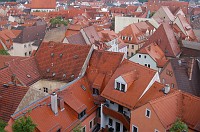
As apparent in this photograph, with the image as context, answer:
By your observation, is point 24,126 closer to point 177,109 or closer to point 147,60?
point 177,109

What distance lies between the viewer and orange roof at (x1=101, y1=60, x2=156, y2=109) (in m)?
35.4

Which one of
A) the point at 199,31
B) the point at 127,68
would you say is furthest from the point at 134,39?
the point at 127,68

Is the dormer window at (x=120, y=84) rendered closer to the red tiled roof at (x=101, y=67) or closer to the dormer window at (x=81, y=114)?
the red tiled roof at (x=101, y=67)

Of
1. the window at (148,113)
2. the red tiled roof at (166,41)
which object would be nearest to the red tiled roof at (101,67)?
the window at (148,113)

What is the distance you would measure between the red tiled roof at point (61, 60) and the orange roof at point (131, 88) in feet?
20.2

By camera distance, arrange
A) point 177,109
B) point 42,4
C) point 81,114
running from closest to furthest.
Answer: point 177,109 < point 81,114 < point 42,4

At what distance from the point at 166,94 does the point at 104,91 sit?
8312 millimetres

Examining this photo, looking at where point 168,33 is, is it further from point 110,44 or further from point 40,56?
point 40,56

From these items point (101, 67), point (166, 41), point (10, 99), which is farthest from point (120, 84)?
point (166, 41)

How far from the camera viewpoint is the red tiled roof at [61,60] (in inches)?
1687

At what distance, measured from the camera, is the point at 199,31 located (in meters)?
91.9

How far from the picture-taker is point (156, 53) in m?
62.7

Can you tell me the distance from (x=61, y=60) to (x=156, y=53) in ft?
83.6

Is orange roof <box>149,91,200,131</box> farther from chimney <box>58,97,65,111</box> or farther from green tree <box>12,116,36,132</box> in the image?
green tree <box>12,116,36,132</box>
